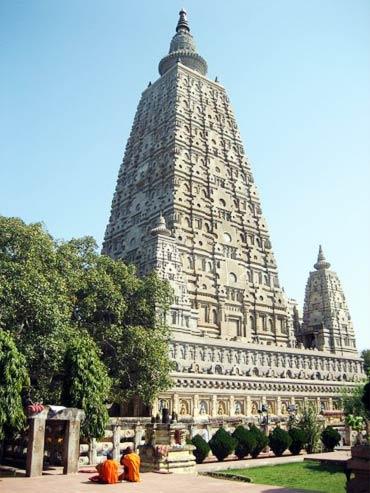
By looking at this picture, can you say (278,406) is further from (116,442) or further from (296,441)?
(116,442)

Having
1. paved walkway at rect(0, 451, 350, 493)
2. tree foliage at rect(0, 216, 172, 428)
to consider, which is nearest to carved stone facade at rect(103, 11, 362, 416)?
tree foliage at rect(0, 216, 172, 428)

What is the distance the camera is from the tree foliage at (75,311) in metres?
25.9

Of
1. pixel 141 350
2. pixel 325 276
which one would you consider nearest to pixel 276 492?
pixel 141 350

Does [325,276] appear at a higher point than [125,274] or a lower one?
higher

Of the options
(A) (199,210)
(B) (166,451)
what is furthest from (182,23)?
(B) (166,451)

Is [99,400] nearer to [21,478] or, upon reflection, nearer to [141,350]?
[21,478]

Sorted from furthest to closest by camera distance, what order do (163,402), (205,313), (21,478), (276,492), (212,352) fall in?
(205,313) → (212,352) → (163,402) → (21,478) → (276,492)

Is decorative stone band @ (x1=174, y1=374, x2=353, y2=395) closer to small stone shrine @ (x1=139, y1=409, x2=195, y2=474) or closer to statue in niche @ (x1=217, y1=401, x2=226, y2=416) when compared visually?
statue in niche @ (x1=217, y1=401, x2=226, y2=416)

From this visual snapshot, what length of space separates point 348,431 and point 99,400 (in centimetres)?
1953

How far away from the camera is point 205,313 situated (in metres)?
49.4

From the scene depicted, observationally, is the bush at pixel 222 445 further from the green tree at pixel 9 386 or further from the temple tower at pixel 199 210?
the temple tower at pixel 199 210

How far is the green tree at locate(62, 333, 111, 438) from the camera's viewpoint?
860 inches

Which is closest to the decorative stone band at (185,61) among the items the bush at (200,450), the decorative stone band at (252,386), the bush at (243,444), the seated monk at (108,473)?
the decorative stone band at (252,386)

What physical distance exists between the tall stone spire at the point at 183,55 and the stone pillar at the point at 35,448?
56.7 m
